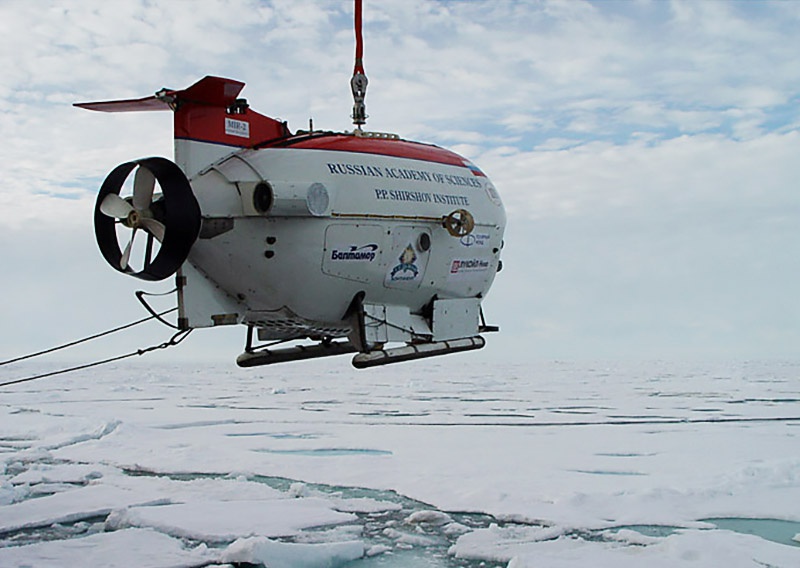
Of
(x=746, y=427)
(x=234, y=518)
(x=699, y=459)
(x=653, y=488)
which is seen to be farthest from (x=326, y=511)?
(x=746, y=427)

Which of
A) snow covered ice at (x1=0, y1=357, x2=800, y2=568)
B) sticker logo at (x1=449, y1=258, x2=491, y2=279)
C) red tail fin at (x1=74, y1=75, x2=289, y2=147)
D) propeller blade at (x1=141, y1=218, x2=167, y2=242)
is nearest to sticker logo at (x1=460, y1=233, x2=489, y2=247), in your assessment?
sticker logo at (x1=449, y1=258, x2=491, y2=279)

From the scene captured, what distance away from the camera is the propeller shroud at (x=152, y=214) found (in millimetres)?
5387

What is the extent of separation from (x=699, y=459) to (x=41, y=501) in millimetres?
A: 7236

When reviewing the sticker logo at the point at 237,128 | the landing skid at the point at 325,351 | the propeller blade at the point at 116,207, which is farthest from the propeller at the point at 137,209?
the landing skid at the point at 325,351

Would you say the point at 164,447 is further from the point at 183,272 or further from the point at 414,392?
the point at 414,392

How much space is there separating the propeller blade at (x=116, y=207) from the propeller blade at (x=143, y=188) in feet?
0.22

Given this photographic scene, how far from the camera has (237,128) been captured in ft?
19.9

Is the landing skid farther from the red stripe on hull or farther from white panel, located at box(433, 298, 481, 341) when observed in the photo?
the red stripe on hull

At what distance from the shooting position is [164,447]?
423 inches

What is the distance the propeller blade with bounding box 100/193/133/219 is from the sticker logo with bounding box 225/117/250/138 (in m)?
0.96

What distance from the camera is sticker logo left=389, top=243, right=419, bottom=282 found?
6418 mm

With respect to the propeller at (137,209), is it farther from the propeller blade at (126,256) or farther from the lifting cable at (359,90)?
the lifting cable at (359,90)

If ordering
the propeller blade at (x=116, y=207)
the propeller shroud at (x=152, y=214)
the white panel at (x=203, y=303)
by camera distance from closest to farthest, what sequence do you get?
the propeller shroud at (x=152, y=214)
the propeller blade at (x=116, y=207)
the white panel at (x=203, y=303)

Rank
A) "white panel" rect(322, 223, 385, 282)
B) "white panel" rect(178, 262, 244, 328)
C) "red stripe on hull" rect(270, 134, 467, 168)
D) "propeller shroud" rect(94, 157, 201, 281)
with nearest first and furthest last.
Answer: "propeller shroud" rect(94, 157, 201, 281) → "white panel" rect(178, 262, 244, 328) → "white panel" rect(322, 223, 385, 282) → "red stripe on hull" rect(270, 134, 467, 168)
